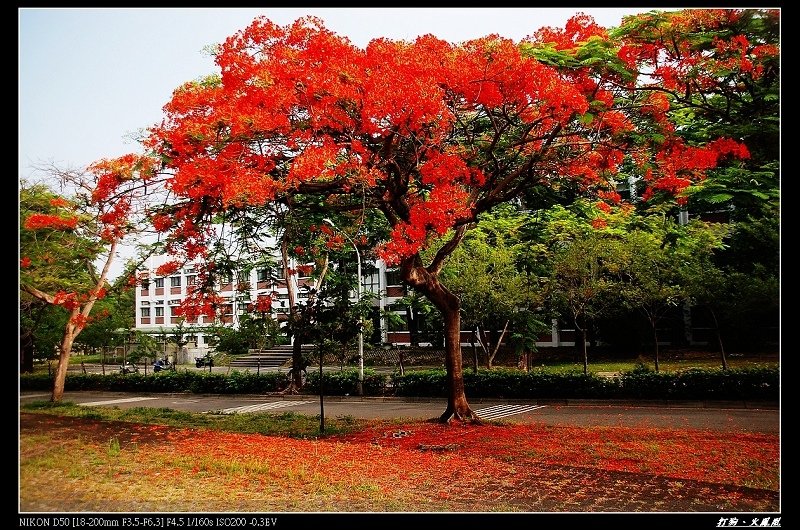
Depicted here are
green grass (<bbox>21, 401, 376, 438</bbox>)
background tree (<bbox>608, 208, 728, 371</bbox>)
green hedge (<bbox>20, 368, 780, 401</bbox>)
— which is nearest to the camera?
green grass (<bbox>21, 401, 376, 438</bbox>)

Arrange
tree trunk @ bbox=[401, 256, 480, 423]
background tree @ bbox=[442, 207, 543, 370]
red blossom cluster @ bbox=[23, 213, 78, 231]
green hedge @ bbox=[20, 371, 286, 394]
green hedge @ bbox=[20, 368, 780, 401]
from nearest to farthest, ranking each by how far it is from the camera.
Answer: red blossom cluster @ bbox=[23, 213, 78, 231] → tree trunk @ bbox=[401, 256, 480, 423] → green hedge @ bbox=[20, 368, 780, 401] → background tree @ bbox=[442, 207, 543, 370] → green hedge @ bbox=[20, 371, 286, 394]

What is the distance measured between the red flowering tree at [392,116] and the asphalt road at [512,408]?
4330mm

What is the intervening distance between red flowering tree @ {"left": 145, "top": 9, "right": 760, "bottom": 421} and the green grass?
3.28 meters

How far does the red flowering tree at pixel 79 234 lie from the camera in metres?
8.17

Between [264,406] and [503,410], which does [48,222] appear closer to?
[264,406]

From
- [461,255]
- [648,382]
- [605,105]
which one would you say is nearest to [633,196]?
[461,255]

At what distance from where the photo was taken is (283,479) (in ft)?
20.3

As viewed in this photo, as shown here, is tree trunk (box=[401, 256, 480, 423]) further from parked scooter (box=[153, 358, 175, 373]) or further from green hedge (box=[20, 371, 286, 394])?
parked scooter (box=[153, 358, 175, 373])

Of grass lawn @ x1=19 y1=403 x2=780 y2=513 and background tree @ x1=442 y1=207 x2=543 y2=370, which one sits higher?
background tree @ x1=442 y1=207 x2=543 y2=370

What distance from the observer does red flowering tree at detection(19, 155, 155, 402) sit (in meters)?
8.17

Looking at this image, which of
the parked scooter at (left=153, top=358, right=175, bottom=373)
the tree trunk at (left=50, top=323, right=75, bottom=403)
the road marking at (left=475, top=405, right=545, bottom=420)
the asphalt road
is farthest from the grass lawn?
the parked scooter at (left=153, top=358, right=175, bottom=373)

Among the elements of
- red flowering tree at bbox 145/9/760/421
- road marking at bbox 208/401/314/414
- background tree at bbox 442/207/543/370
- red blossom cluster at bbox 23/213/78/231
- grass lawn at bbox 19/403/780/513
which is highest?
red flowering tree at bbox 145/9/760/421

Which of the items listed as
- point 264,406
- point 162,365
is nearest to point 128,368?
point 162,365

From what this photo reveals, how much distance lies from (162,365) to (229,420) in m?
10.4
